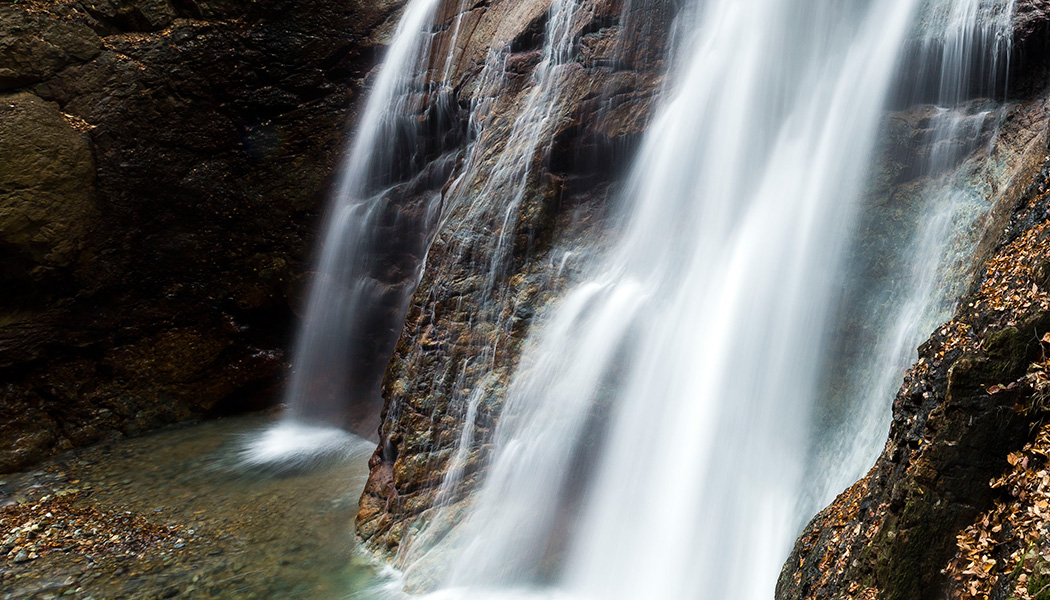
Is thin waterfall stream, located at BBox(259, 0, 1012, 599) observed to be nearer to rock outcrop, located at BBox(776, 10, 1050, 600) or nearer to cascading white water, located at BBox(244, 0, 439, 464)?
rock outcrop, located at BBox(776, 10, 1050, 600)

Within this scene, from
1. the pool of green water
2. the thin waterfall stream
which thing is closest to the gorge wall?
the thin waterfall stream

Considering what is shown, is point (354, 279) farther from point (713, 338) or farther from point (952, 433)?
point (952, 433)

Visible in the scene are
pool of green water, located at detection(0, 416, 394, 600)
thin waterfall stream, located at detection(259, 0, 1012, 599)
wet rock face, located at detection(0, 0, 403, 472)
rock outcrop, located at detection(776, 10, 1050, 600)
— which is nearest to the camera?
rock outcrop, located at detection(776, 10, 1050, 600)

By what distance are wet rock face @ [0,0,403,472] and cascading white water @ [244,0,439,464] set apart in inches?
22.5

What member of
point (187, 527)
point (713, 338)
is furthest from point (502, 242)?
point (187, 527)

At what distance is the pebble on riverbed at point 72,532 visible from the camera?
735cm

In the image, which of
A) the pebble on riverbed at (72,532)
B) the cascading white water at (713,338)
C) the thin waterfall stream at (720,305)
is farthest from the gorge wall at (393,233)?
the pebble on riverbed at (72,532)

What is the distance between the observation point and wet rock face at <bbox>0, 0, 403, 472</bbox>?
987cm

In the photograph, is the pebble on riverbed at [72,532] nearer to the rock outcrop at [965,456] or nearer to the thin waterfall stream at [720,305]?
the thin waterfall stream at [720,305]

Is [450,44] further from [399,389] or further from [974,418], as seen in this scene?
[974,418]

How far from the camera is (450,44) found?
34.1 feet

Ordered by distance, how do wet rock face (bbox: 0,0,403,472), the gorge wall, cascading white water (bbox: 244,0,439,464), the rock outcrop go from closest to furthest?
the rock outcrop, the gorge wall, wet rock face (bbox: 0,0,403,472), cascading white water (bbox: 244,0,439,464)

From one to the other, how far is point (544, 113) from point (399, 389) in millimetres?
3810

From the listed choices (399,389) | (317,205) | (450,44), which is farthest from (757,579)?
(317,205)
